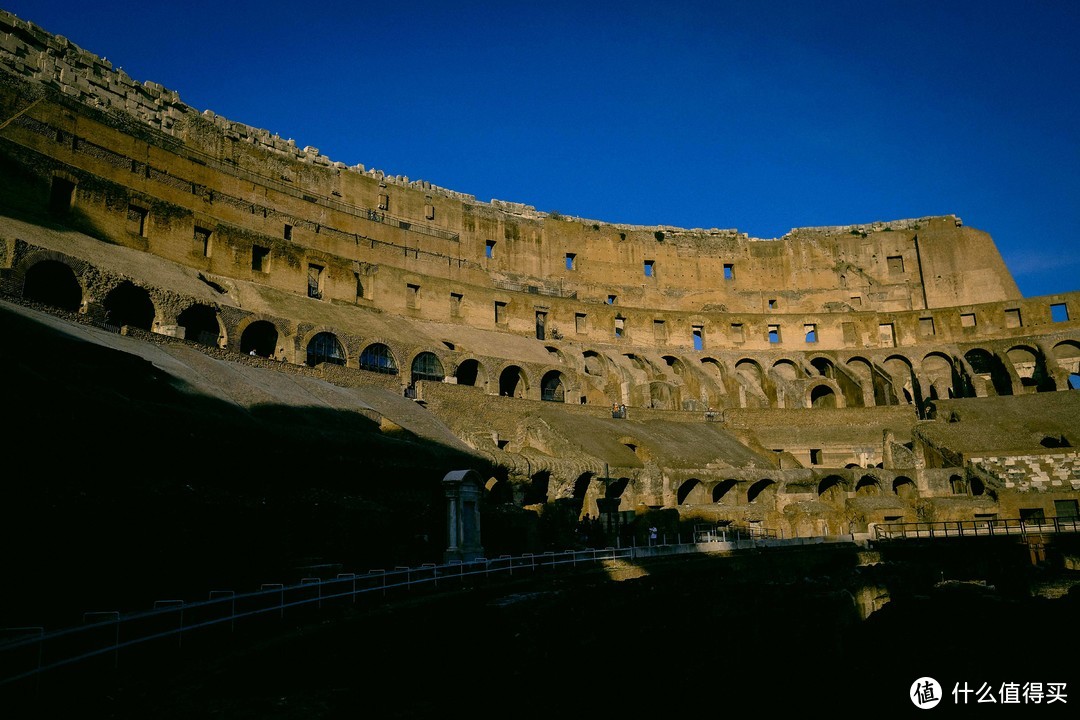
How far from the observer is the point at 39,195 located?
30.1 m

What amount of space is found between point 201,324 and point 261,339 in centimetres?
269

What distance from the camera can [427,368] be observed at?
37.0 m

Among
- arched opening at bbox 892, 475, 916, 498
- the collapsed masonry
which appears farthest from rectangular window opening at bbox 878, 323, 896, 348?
arched opening at bbox 892, 475, 916, 498

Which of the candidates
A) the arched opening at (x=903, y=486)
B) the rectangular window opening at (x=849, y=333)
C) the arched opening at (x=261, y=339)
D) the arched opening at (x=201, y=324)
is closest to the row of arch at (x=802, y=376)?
the rectangular window opening at (x=849, y=333)

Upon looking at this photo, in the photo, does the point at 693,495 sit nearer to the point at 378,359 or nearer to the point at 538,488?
the point at 538,488

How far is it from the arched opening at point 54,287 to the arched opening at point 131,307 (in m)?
1.22

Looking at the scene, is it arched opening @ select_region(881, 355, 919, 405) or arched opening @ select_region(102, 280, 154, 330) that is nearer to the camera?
arched opening @ select_region(102, 280, 154, 330)

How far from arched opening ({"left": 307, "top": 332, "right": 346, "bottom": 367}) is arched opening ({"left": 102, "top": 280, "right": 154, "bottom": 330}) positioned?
6.59m

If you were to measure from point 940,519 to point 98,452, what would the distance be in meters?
31.0

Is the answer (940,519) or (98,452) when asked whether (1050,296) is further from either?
(98,452)

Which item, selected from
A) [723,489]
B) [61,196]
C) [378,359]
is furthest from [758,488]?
[61,196]

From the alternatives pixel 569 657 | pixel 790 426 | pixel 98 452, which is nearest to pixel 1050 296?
pixel 790 426

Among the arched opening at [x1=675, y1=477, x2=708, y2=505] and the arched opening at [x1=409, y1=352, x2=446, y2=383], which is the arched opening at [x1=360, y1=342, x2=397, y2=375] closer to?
the arched opening at [x1=409, y1=352, x2=446, y2=383]

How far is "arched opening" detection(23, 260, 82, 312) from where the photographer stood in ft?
86.6
